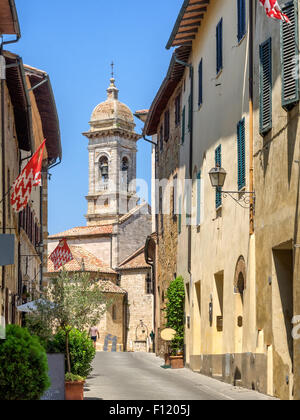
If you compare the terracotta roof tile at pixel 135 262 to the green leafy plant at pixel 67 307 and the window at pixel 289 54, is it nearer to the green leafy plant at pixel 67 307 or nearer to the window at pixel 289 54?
the green leafy plant at pixel 67 307

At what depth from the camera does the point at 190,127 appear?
2841 cm

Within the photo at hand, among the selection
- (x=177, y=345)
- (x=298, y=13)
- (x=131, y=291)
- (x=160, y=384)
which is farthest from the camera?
(x=131, y=291)

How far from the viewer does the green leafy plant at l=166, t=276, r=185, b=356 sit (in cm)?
3030

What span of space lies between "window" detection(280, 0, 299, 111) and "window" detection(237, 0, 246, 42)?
421 centimetres

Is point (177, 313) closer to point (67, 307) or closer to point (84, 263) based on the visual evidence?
point (67, 307)

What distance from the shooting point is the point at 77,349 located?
18016 mm

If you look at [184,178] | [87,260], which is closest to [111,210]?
[87,260]

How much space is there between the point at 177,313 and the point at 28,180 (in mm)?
12451

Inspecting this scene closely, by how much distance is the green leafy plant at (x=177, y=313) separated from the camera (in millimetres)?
30297

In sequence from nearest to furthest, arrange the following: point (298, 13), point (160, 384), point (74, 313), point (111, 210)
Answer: point (298, 13) < point (74, 313) < point (160, 384) < point (111, 210)

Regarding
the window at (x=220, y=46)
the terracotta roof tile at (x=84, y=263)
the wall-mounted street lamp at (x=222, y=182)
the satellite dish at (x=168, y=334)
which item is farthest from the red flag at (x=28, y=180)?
the terracotta roof tile at (x=84, y=263)

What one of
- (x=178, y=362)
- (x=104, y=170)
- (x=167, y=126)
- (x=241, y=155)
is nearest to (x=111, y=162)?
(x=104, y=170)

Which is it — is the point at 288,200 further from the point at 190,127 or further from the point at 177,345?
the point at 177,345

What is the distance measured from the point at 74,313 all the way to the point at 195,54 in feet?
39.1
